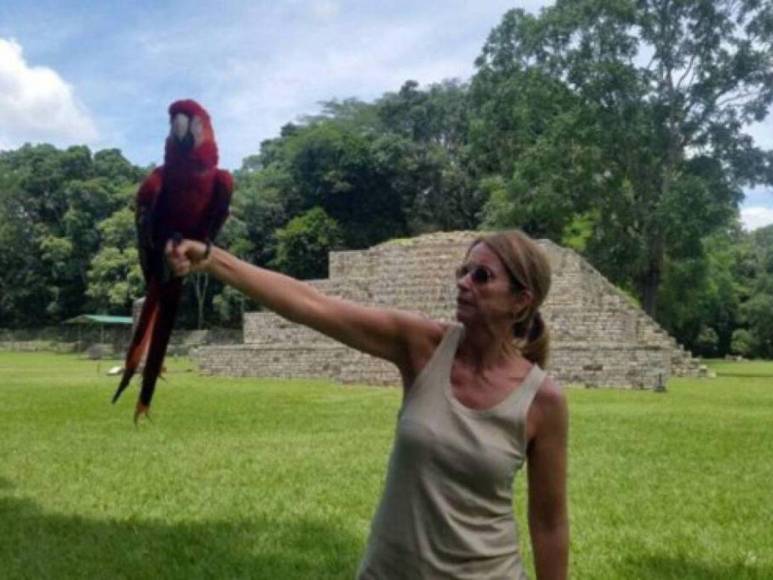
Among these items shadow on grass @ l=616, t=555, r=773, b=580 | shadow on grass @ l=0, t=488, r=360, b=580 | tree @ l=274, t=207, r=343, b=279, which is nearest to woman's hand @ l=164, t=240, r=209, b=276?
shadow on grass @ l=0, t=488, r=360, b=580

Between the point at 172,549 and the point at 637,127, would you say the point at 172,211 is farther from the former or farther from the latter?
the point at 637,127

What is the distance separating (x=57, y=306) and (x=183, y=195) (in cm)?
292

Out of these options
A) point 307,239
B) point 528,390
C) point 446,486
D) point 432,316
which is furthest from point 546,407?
point 432,316

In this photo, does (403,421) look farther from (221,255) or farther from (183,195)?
(183,195)

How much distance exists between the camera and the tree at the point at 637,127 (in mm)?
19375

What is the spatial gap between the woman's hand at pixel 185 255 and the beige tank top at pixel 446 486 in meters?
0.59

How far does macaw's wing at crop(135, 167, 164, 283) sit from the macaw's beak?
6cm

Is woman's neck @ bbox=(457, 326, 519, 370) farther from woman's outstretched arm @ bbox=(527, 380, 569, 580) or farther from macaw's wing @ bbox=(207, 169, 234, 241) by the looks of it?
macaw's wing @ bbox=(207, 169, 234, 241)

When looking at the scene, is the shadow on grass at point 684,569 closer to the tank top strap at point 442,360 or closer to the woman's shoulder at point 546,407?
the woman's shoulder at point 546,407

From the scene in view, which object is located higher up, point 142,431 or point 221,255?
point 221,255

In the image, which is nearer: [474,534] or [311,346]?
[474,534]

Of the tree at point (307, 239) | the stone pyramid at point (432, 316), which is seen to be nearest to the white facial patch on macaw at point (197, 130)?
the tree at point (307, 239)

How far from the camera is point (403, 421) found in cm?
192

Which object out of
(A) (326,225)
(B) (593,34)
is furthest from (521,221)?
(A) (326,225)
